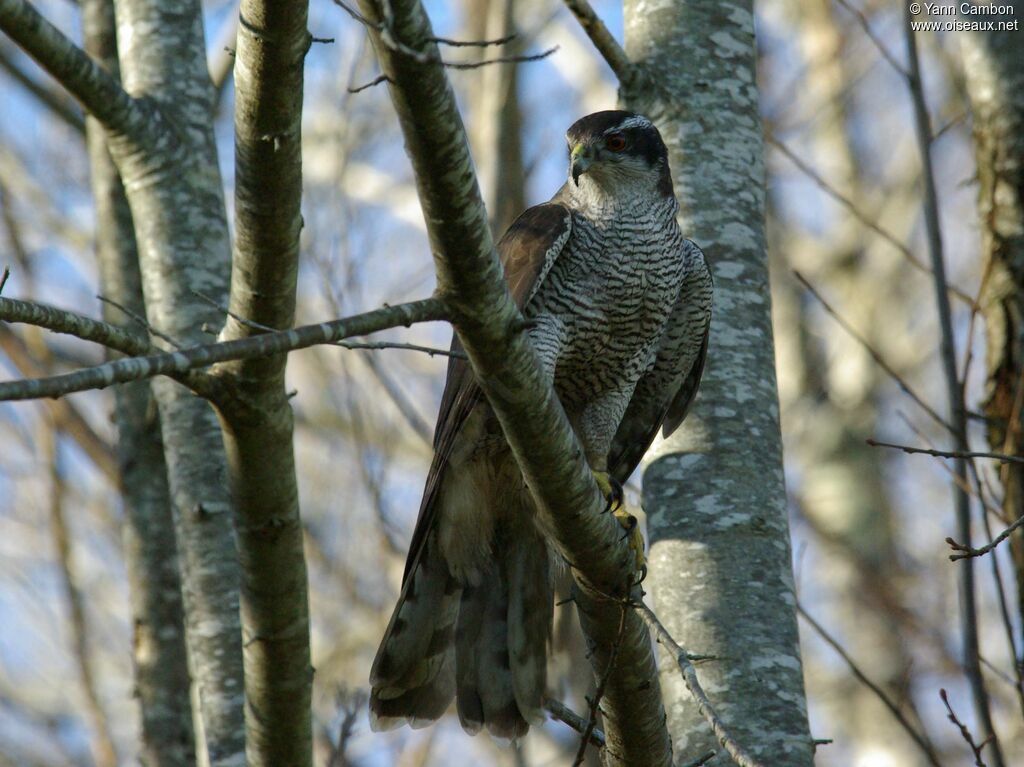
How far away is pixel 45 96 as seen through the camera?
22.3 ft

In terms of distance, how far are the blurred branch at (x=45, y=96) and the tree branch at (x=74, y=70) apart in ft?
9.14

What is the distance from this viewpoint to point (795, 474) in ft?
45.3

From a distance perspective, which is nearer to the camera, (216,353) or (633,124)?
(216,353)

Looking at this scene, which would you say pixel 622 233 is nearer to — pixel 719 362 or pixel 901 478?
pixel 719 362

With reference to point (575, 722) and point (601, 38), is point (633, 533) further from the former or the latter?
point (601, 38)

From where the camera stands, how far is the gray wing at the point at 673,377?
396 cm

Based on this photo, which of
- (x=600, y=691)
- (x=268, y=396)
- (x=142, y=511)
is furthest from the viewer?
(x=142, y=511)

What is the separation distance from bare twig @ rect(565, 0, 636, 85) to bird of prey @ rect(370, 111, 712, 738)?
17cm

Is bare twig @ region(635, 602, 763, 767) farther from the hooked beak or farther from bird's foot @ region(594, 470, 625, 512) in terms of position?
the hooked beak

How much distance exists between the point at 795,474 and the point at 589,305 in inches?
406

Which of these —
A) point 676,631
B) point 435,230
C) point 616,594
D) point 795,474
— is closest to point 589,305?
point 676,631

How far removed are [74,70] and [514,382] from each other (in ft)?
5.43

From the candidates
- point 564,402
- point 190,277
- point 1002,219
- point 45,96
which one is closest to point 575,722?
point 564,402

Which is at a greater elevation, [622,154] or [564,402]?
[622,154]
